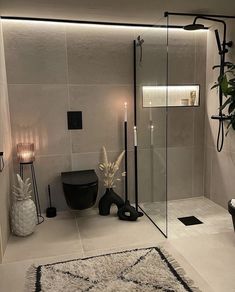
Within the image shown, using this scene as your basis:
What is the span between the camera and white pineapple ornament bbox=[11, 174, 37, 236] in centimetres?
247

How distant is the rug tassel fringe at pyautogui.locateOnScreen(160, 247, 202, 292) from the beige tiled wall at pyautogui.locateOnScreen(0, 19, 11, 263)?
1348 millimetres

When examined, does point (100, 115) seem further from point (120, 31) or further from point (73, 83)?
point (120, 31)

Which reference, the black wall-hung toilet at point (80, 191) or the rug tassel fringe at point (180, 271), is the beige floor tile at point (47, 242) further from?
the rug tassel fringe at point (180, 271)

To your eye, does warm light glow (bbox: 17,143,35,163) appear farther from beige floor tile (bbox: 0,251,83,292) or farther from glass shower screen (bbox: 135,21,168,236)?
glass shower screen (bbox: 135,21,168,236)

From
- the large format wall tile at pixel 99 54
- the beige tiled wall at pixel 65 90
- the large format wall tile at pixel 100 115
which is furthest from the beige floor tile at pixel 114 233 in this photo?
the large format wall tile at pixel 99 54

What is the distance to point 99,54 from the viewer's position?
2969 millimetres

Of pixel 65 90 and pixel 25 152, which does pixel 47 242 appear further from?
pixel 65 90

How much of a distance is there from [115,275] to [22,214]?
1.10 meters

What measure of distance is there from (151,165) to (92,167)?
2.41ft

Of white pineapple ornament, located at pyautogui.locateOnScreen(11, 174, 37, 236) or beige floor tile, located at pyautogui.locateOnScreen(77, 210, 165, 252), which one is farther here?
white pineapple ornament, located at pyautogui.locateOnScreen(11, 174, 37, 236)

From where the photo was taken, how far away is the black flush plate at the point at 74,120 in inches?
118

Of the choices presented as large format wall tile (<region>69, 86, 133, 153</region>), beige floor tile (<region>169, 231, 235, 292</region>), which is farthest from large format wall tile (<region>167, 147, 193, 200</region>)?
beige floor tile (<region>169, 231, 235, 292</region>)

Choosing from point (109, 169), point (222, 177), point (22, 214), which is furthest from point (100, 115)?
point (222, 177)

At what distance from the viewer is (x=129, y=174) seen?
3.25 m
